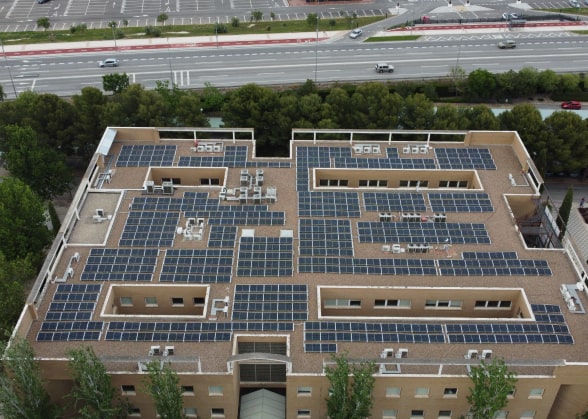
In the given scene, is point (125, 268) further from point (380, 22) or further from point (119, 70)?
point (380, 22)

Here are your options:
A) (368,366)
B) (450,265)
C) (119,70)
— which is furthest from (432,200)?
(119,70)

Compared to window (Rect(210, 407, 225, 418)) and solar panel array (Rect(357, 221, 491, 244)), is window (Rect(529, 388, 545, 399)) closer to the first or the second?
solar panel array (Rect(357, 221, 491, 244))

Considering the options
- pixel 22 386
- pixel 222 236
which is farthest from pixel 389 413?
pixel 22 386

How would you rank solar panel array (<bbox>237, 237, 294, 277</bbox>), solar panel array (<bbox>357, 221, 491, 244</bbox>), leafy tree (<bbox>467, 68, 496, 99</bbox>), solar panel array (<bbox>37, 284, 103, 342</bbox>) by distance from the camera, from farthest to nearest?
leafy tree (<bbox>467, 68, 496, 99</bbox>) < solar panel array (<bbox>357, 221, 491, 244</bbox>) < solar panel array (<bbox>237, 237, 294, 277</bbox>) < solar panel array (<bbox>37, 284, 103, 342</bbox>)

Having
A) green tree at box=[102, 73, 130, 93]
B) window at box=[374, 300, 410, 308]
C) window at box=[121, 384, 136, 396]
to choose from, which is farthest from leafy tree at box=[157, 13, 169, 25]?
window at box=[121, 384, 136, 396]

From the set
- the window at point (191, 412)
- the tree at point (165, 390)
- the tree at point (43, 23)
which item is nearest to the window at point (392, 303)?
the window at point (191, 412)

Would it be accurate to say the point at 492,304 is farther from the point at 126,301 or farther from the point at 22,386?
the point at 22,386
